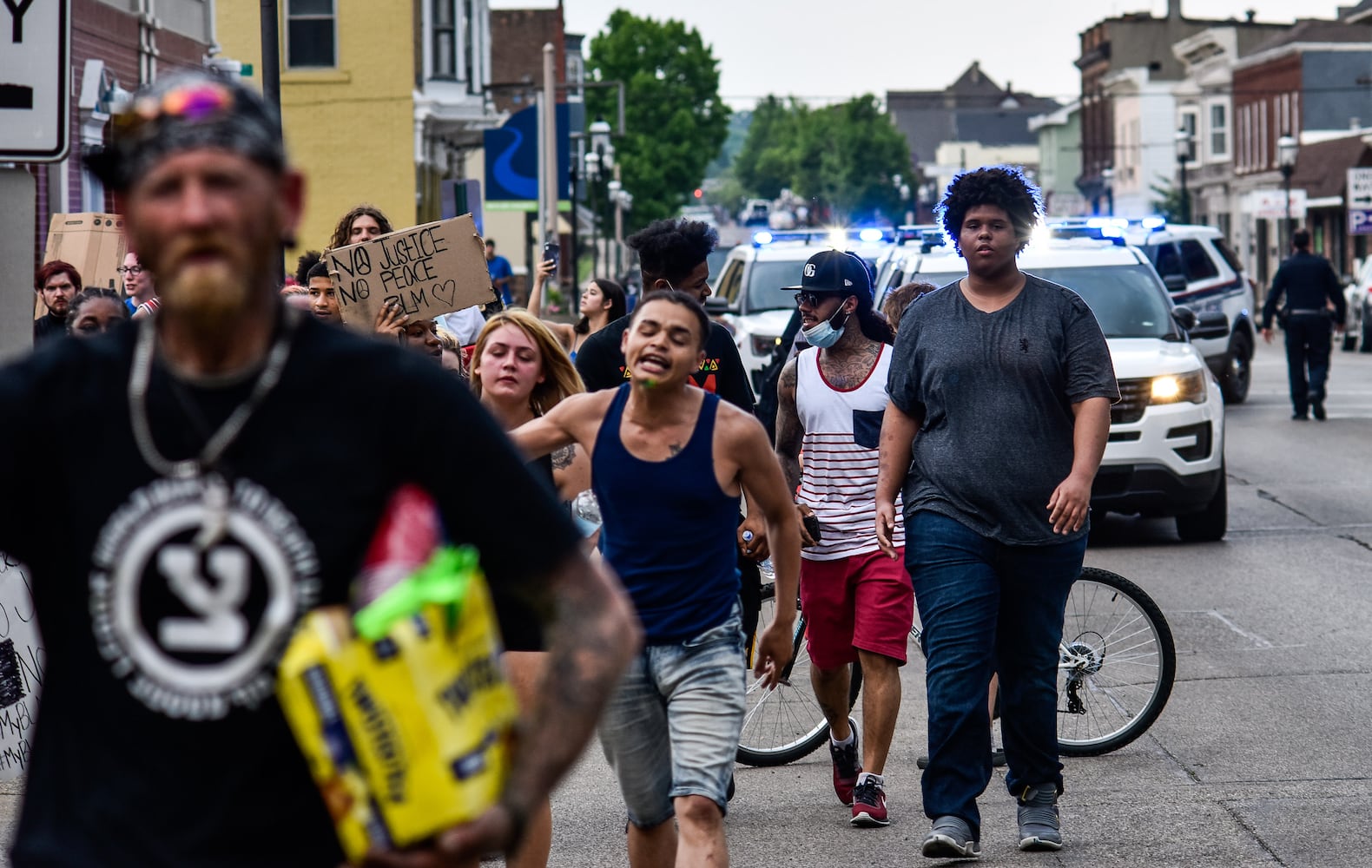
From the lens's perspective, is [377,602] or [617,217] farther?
[617,217]

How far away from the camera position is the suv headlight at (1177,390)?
12742 mm

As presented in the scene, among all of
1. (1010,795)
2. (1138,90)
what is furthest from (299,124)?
(1138,90)

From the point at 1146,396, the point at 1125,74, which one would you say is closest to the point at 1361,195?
the point at 1146,396

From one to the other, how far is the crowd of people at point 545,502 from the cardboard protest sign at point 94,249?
1.77 feet

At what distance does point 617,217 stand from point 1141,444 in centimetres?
4357

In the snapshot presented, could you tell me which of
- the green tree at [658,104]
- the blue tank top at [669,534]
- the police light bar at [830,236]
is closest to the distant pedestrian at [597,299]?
the blue tank top at [669,534]

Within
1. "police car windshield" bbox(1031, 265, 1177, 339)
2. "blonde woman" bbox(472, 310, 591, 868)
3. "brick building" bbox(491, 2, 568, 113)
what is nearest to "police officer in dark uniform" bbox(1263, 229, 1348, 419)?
"police car windshield" bbox(1031, 265, 1177, 339)

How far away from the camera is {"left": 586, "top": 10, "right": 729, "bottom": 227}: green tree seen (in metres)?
76.4

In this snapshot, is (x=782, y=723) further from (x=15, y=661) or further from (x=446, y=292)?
(x=15, y=661)

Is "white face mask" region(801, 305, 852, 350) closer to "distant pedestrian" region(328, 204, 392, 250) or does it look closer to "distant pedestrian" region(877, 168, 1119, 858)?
"distant pedestrian" region(877, 168, 1119, 858)

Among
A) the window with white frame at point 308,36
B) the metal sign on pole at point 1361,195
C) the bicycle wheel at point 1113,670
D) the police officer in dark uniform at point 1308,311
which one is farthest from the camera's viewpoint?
the metal sign on pole at point 1361,195

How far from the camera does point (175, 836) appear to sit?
2283mm

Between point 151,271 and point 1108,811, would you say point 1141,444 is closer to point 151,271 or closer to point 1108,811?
point 1108,811

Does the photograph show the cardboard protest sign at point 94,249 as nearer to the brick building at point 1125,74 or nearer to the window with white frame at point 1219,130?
the window with white frame at point 1219,130
